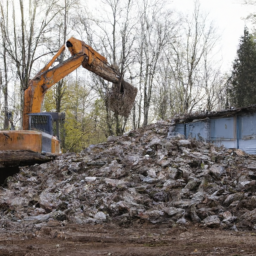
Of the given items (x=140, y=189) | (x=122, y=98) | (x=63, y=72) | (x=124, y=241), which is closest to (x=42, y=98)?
(x=63, y=72)

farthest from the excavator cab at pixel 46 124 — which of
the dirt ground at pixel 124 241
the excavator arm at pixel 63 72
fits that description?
the dirt ground at pixel 124 241

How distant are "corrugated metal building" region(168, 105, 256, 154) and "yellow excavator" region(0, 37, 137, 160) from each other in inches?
114

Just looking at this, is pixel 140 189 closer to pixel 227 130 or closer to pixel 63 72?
pixel 63 72

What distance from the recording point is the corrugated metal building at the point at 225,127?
13066 mm

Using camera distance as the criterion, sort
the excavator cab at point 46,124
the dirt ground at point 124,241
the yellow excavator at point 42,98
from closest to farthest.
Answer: the dirt ground at point 124,241 < the yellow excavator at point 42,98 < the excavator cab at point 46,124

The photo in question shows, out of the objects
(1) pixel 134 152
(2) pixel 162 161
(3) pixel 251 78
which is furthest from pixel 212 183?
(3) pixel 251 78

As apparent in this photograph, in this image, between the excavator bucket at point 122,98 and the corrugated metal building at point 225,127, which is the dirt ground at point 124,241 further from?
the corrugated metal building at point 225,127

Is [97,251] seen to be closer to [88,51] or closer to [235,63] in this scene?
[88,51]

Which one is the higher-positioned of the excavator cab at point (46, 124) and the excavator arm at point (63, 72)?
the excavator arm at point (63, 72)

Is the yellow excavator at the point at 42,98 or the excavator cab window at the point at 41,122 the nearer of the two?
the yellow excavator at the point at 42,98

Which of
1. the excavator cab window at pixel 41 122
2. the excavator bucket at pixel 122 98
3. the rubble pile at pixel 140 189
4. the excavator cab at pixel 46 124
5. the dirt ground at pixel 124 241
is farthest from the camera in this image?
the excavator bucket at pixel 122 98

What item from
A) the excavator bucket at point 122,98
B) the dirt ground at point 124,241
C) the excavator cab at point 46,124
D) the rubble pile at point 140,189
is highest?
the excavator bucket at point 122,98

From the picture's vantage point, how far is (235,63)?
102 ft

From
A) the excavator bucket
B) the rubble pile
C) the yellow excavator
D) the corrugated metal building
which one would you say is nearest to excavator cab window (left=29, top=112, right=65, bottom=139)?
the yellow excavator
